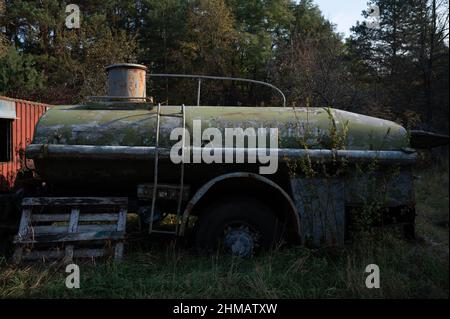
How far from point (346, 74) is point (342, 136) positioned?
14297 millimetres

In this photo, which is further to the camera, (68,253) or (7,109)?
(7,109)

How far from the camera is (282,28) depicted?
112ft

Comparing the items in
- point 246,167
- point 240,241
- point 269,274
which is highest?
point 246,167

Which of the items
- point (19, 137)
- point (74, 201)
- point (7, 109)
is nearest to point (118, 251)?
point (74, 201)

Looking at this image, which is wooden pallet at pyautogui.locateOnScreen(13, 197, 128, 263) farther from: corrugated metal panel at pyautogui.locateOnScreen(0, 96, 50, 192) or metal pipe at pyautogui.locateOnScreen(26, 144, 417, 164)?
corrugated metal panel at pyautogui.locateOnScreen(0, 96, 50, 192)

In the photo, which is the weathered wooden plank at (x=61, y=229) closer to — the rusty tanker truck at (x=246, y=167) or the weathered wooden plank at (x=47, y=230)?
the weathered wooden plank at (x=47, y=230)

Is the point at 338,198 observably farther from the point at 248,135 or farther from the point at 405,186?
the point at 248,135

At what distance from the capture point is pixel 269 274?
404 cm

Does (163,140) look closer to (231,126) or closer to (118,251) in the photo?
(231,126)

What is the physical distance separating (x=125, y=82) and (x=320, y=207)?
126 inches

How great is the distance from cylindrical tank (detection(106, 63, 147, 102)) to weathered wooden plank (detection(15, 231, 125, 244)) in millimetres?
1953

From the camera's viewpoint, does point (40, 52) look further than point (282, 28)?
No

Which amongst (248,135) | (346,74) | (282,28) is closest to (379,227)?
(248,135)

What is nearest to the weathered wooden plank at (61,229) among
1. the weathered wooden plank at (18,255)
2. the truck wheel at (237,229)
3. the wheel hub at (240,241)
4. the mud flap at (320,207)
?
the weathered wooden plank at (18,255)
